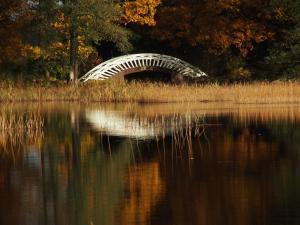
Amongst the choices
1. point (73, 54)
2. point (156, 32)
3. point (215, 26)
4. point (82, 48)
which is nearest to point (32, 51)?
point (73, 54)

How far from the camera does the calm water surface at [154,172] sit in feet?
42.0

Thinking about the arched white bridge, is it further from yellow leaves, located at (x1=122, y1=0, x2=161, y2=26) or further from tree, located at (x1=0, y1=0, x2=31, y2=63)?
tree, located at (x1=0, y1=0, x2=31, y2=63)

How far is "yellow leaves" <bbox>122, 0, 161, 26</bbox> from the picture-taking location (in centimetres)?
4891

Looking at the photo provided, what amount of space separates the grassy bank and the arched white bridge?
366 centimetres

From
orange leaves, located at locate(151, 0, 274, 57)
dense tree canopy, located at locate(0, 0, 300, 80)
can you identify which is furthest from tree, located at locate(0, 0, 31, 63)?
orange leaves, located at locate(151, 0, 274, 57)

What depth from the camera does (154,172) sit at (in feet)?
55.7

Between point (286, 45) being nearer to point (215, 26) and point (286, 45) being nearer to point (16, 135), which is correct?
point (215, 26)

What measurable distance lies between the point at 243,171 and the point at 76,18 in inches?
1110

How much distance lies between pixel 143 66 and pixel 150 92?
8633 mm

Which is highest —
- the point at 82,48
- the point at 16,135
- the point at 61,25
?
the point at 61,25

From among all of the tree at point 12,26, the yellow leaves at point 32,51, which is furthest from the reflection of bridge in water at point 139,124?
the yellow leaves at point 32,51

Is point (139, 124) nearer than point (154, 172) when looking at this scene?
No

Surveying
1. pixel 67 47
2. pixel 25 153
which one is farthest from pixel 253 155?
pixel 67 47

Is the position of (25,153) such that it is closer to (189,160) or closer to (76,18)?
(189,160)
